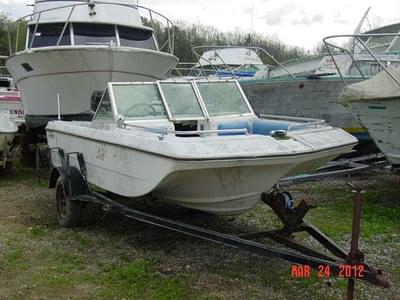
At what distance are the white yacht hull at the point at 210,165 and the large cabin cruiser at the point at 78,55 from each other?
13.3ft

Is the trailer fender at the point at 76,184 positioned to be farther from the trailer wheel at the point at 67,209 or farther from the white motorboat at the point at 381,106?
the white motorboat at the point at 381,106

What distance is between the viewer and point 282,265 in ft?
14.8

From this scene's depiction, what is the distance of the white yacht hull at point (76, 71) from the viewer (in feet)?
28.8

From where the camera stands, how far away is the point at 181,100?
5562mm

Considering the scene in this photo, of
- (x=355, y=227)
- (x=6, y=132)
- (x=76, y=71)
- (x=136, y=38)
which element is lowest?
(x=6, y=132)

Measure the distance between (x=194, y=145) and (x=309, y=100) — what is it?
547 cm

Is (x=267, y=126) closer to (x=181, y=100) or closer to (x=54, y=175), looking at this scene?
(x=181, y=100)

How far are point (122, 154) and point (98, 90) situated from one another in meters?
4.79

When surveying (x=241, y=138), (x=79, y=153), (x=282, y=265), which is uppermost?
→ (x=241, y=138)

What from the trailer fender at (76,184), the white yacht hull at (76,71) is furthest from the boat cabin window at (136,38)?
the trailer fender at (76,184)

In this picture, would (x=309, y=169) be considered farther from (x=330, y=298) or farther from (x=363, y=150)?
(x=363, y=150)

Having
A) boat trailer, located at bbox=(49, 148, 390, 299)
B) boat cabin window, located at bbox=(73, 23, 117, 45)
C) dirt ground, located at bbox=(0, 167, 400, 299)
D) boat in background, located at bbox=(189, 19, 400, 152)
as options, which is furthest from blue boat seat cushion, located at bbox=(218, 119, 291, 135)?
boat cabin window, located at bbox=(73, 23, 117, 45)

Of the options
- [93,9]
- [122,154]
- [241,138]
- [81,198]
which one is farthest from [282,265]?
[93,9]

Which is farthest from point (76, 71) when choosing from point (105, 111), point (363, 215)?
point (363, 215)
